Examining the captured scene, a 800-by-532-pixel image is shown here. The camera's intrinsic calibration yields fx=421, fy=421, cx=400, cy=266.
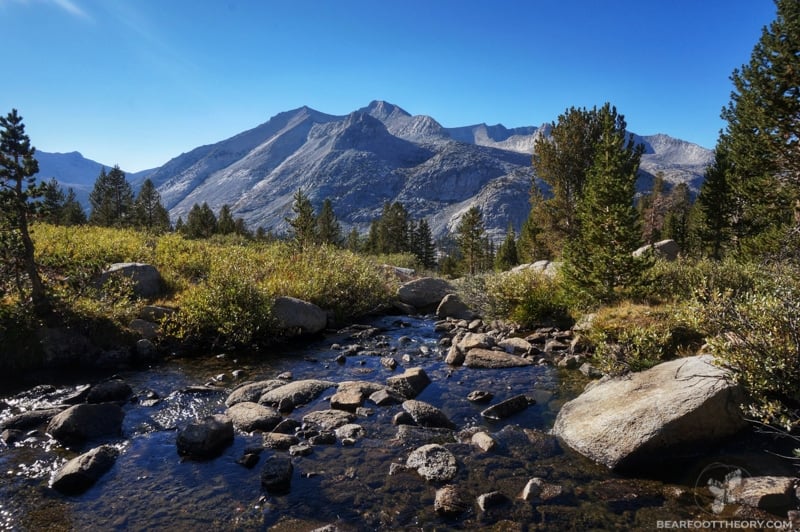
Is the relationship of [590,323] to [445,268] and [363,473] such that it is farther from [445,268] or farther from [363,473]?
[445,268]

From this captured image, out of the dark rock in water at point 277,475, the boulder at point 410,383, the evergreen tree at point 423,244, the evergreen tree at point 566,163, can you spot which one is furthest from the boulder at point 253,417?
the evergreen tree at point 423,244

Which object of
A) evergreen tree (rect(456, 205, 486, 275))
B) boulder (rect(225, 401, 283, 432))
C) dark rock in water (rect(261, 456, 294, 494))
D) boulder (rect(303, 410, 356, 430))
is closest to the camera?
dark rock in water (rect(261, 456, 294, 494))

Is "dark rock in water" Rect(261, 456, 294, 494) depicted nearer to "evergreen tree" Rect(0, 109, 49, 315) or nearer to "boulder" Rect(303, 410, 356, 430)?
"boulder" Rect(303, 410, 356, 430)

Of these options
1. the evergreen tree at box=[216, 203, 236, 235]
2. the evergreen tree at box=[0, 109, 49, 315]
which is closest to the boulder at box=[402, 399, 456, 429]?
the evergreen tree at box=[0, 109, 49, 315]

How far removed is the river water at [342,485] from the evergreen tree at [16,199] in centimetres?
428

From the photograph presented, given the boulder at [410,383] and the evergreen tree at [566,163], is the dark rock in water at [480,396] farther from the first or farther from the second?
the evergreen tree at [566,163]

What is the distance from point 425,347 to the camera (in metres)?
17.8

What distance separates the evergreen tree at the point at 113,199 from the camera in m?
72.3

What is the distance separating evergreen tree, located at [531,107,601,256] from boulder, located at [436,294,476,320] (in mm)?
10877

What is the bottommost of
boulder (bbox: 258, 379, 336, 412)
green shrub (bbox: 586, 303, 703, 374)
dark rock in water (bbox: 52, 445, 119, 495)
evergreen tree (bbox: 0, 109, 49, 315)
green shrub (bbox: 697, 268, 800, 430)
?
boulder (bbox: 258, 379, 336, 412)

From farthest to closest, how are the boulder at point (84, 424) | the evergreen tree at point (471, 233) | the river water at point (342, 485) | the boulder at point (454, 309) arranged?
1. the evergreen tree at point (471, 233)
2. the boulder at point (454, 309)
3. the boulder at point (84, 424)
4. the river water at point (342, 485)

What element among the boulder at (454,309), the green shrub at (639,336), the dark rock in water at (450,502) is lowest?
the boulder at (454,309)

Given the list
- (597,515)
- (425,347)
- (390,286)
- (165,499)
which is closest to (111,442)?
(165,499)

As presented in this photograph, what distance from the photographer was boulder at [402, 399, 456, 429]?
10172 millimetres
